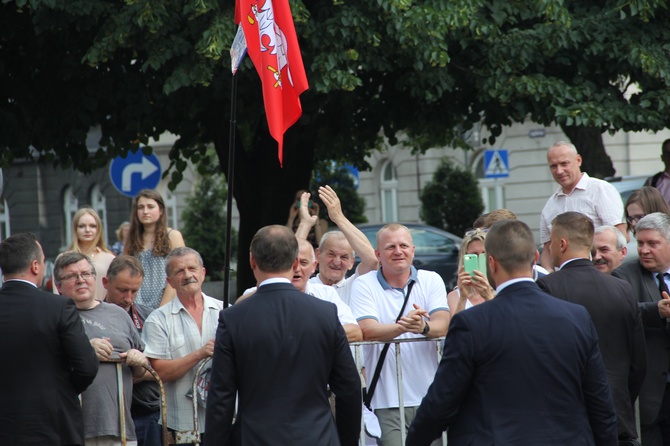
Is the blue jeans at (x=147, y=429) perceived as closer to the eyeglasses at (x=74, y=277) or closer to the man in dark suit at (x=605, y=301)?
the eyeglasses at (x=74, y=277)

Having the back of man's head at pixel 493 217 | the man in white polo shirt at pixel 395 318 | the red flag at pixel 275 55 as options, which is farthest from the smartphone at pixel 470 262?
the red flag at pixel 275 55

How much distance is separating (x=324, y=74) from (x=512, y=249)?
653cm

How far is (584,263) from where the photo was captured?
6.12 meters

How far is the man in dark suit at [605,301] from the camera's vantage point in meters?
6.04

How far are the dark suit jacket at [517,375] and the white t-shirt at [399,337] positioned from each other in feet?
6.39

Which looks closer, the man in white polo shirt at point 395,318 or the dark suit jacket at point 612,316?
the dark suit jacket at point 612,316

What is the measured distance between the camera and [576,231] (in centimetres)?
610

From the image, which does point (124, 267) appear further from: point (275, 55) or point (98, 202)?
point (98, 202)

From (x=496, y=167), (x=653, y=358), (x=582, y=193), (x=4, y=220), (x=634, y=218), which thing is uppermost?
(x=496, y=167)

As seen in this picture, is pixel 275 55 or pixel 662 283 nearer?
pixel 662 283

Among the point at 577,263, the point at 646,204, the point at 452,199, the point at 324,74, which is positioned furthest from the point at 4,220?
the point at 577,263

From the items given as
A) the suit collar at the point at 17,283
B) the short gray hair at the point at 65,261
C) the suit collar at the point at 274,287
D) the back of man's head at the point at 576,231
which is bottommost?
the suit collar at the point at 274,287

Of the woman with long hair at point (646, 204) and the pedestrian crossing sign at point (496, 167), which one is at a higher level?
the pedestrian crossing sign at point (496, 167)

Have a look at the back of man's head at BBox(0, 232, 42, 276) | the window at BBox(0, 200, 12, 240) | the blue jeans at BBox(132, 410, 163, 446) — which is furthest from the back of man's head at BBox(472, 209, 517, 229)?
the window at BBox(0, 200, 12, 240)
